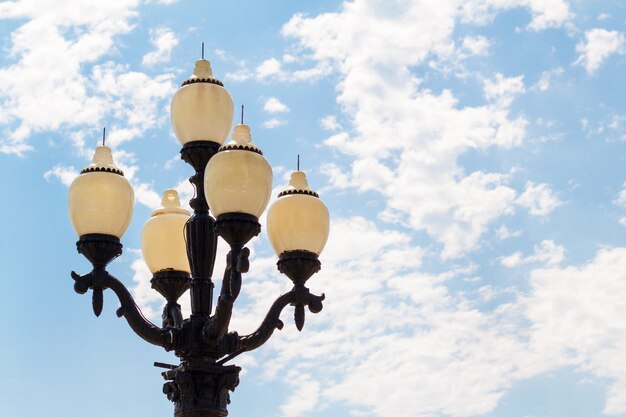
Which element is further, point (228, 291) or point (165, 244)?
point (165, 244)

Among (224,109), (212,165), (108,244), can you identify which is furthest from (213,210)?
(224,109)

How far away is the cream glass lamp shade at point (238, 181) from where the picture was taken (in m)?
8.15

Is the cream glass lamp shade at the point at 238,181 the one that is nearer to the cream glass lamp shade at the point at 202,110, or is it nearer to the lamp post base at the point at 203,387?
the cream glass lamp shade at the point at 202,110

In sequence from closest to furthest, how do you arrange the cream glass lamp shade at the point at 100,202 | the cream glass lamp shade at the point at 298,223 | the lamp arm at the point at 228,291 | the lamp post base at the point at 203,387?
the lamp arm at the point at 228,291
the lamp post base at the point at 203,387
the cream glass lamp shade at the point at 100,202
the cream glass lamp shade at the point at 298,223

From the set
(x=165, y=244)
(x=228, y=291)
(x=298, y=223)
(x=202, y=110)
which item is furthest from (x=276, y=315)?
(x=202, y=110)

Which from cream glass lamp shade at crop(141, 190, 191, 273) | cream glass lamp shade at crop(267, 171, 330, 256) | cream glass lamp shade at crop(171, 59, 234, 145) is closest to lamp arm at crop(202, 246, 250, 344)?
cream glass lamp shade at crop(267, 171, 330, 256)

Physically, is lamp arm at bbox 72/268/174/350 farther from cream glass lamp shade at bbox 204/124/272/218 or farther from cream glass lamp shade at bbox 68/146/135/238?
cream glass lamp shade at bbox 204/124/272/218

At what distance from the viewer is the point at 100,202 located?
341 inches

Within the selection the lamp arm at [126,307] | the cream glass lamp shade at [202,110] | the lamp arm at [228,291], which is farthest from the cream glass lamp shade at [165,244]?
the lamp arm at [228,291]

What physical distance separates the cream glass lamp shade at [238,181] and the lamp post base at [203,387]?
1.23m

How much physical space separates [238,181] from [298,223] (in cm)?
106

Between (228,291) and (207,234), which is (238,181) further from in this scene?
(207,234)

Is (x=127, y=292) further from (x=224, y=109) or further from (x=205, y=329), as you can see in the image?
(x=224, y=109)

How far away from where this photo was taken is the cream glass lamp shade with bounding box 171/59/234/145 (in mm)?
9320
